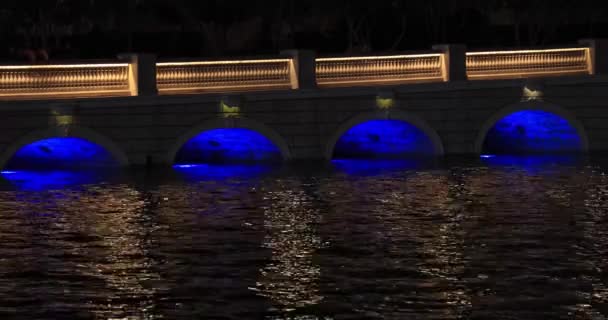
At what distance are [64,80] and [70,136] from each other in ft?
5.13

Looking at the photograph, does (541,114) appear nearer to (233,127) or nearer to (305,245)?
(233,127)

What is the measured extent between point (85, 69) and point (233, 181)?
5.29m

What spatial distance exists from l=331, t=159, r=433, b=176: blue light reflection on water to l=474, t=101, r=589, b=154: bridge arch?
2.39m

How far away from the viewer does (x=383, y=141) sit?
4378cm

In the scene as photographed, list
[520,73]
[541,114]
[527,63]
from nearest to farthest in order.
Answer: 1. [520,73]
2. [527,63]
3. [541,114]

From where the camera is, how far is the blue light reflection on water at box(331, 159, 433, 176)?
126ft

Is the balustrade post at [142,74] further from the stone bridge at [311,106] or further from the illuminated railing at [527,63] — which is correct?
the illuminated railing at [527,63]

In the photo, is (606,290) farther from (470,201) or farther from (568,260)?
(470,201)

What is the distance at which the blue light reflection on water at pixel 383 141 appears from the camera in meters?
42.6

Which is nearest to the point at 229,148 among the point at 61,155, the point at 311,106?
the point at 311,106

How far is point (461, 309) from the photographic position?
19625 millimetres

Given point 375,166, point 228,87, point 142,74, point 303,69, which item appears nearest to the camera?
point 142,74

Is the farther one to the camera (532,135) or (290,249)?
(532,135)

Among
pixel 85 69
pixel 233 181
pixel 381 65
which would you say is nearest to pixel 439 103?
pixel 381 65
